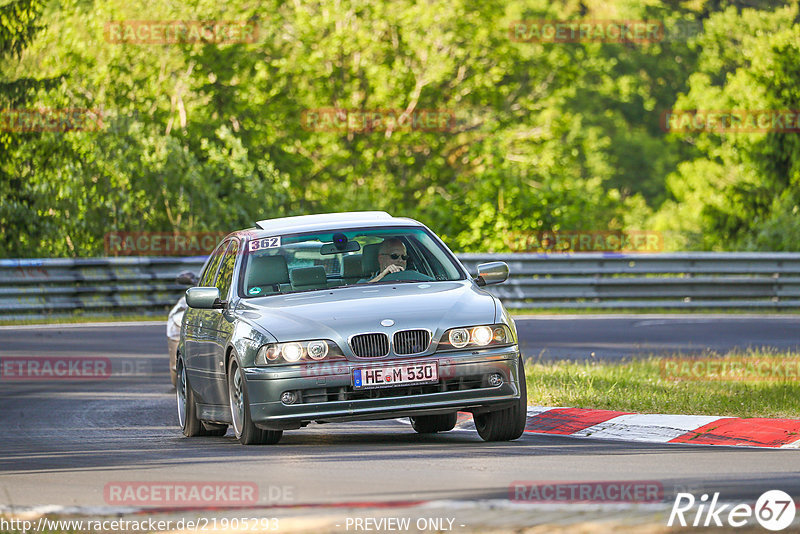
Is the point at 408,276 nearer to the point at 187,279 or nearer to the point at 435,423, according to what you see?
the point at 435,423

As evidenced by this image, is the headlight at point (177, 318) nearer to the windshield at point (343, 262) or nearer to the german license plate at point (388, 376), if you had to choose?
the windshield at point (343, 262)

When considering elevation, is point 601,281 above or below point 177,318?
below

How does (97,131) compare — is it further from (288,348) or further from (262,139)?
(288,348)

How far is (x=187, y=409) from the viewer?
1162 cm

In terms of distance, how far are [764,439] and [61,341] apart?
12.6 metres

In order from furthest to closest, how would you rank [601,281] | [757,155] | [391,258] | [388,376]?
[757,155] → [601,281] → [391,258] → [388,376]

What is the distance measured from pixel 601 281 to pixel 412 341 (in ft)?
57.7

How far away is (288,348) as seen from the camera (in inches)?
381

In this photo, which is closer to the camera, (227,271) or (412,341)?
(412,341)

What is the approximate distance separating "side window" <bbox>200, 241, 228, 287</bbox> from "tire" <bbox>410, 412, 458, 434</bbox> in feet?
6.53

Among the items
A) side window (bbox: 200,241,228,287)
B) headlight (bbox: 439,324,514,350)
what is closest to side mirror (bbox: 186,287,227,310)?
side window (bbox: 200,241,228,287)

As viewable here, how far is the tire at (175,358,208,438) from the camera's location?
11.5 metres

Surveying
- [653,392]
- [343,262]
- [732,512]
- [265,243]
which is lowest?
[653,392]

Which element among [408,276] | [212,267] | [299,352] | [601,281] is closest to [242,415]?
[299,352]
